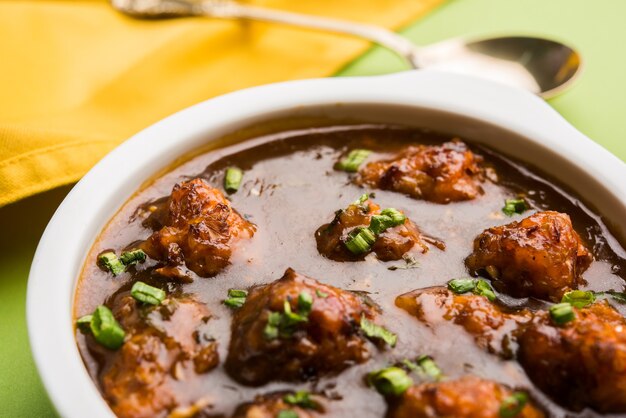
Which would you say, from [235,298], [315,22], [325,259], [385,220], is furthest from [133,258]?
[315,22]

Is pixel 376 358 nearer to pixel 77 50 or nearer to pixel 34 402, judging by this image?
pixel 34 402

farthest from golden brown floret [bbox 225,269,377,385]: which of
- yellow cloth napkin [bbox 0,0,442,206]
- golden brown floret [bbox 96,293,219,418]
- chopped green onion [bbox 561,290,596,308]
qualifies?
yellow cloth napkin [bbox 0,0,442,206]

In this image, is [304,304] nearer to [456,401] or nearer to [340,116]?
[456,401]

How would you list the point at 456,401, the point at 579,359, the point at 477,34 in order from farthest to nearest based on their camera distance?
the point at 477,34
the point at 579,359
the point at 456,401

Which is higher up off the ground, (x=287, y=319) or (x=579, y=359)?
(x=579, y=359)

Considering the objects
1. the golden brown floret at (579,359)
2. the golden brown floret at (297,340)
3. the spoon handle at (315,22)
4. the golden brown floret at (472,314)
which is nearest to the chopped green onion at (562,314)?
the golden brown floret at (579,359)
